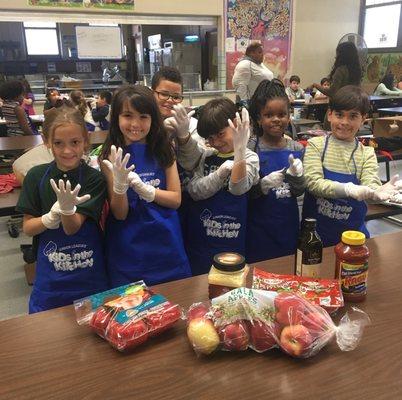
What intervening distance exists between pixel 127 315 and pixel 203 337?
0.19m

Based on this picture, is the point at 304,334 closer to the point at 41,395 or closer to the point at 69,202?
the point at 41,395

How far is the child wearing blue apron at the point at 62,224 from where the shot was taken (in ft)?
4.55

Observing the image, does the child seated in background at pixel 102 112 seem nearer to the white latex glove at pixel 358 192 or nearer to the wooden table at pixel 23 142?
the wooden table at pixel 23 142

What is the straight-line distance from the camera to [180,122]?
167 cm

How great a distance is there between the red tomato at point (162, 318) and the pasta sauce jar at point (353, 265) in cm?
45

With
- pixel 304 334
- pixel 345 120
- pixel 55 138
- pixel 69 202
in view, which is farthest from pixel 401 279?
pixel 55 138

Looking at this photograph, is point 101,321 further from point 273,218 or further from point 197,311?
point 273,218

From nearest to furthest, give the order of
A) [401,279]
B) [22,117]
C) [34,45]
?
[401,279]
[22,117]
[34,45]

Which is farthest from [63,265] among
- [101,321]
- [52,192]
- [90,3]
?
[90,3]

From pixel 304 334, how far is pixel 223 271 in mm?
258

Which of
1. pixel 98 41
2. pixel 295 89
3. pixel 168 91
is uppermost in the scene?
pixel 98 41

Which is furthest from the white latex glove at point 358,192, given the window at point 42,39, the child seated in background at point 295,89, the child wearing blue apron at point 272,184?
the window at point 42,39

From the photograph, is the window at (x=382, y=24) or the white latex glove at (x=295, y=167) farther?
the window at (x=382, y=24)

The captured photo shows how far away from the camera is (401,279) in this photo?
1191 millimetres
